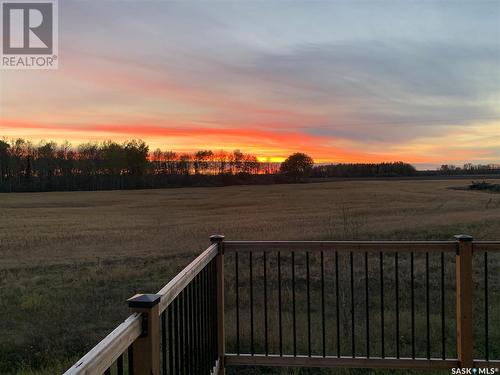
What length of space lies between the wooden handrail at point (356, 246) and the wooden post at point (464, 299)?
0.09 meters

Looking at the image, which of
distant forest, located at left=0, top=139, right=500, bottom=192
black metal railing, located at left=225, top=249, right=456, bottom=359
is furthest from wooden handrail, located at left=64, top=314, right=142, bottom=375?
distant forest, located at left=0, top=139, right=500, bottom=192

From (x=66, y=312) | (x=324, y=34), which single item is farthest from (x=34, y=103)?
(x=66, y=312)

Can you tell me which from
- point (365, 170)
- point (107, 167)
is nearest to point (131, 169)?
point (107, 167)

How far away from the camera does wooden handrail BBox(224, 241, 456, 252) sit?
12.7 feet

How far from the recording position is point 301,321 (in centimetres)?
670

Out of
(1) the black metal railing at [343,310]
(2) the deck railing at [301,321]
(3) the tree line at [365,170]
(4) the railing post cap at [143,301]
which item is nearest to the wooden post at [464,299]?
(2) the deck railing at [301,321]

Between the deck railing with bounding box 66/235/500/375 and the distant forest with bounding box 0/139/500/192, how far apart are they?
9553 centimetres

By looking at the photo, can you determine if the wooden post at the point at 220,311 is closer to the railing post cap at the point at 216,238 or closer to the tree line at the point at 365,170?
the railing post cap at the point at 216,238

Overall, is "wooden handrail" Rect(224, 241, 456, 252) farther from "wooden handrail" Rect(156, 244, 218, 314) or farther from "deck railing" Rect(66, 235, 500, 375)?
"wooden handrail" Rect(156, 244, 218, 314)

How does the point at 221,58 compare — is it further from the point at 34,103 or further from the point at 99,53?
the point at 34,103

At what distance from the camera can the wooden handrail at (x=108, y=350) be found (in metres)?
1.33

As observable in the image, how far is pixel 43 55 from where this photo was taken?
11.1 m

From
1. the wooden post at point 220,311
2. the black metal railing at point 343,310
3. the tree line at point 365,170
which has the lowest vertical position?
the black metal railing at point 343,310

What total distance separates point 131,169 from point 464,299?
4660 inches
